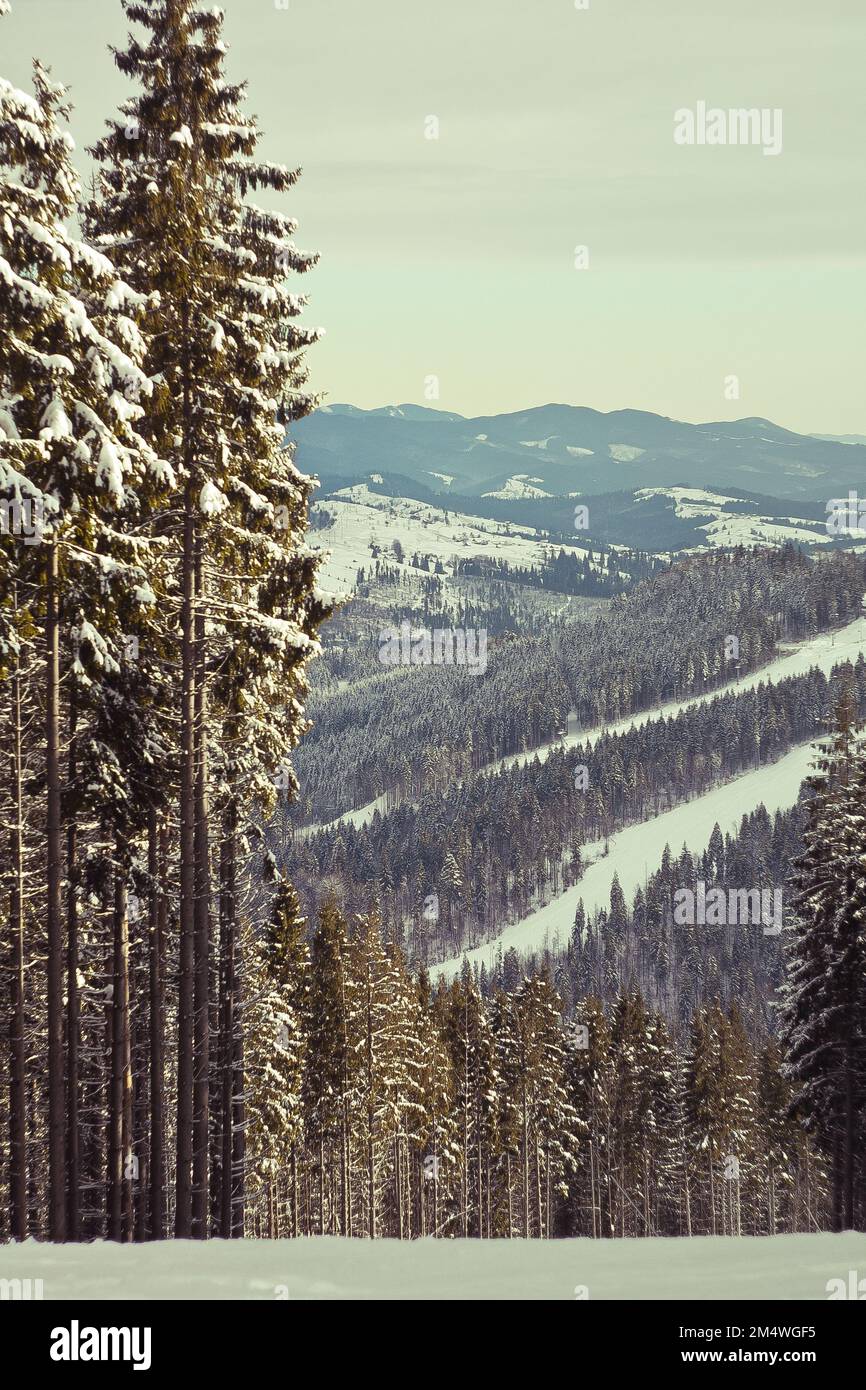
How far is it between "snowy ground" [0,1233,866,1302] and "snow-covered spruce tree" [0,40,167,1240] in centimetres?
306

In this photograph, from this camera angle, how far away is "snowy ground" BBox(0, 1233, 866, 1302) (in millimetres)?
9539

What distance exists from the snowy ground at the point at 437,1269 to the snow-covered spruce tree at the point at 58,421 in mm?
3063

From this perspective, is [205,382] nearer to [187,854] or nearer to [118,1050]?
[187,854]

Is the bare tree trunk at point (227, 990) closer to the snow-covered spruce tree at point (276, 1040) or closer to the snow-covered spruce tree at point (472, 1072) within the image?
the snow-covered spruce tree at point (276, 1040)

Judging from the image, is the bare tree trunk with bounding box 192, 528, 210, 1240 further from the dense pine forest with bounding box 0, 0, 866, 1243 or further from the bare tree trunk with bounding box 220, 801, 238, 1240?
the bare tree trunk with bounding box 220, 801, 238, 1240

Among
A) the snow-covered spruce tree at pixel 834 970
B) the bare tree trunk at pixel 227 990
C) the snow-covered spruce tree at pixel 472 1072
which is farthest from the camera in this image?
the snow-covered spruce tree at pixel 472 1072

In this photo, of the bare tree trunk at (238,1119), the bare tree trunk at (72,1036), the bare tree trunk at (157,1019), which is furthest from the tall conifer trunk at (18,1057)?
the bare tree trunk at (238,1119)

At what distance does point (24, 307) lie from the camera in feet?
38.5

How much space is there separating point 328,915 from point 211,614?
72.0 ft

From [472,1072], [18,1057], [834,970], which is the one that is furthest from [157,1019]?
[472,1072]

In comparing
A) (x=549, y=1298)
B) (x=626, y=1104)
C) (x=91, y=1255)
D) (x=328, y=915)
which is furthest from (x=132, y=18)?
(x=626, y=1104)

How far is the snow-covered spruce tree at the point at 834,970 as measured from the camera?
25.7 m

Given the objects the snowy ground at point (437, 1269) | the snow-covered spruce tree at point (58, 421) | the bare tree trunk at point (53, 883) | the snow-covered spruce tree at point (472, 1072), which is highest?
the snow-covered spruce tree at point (58, 421)
